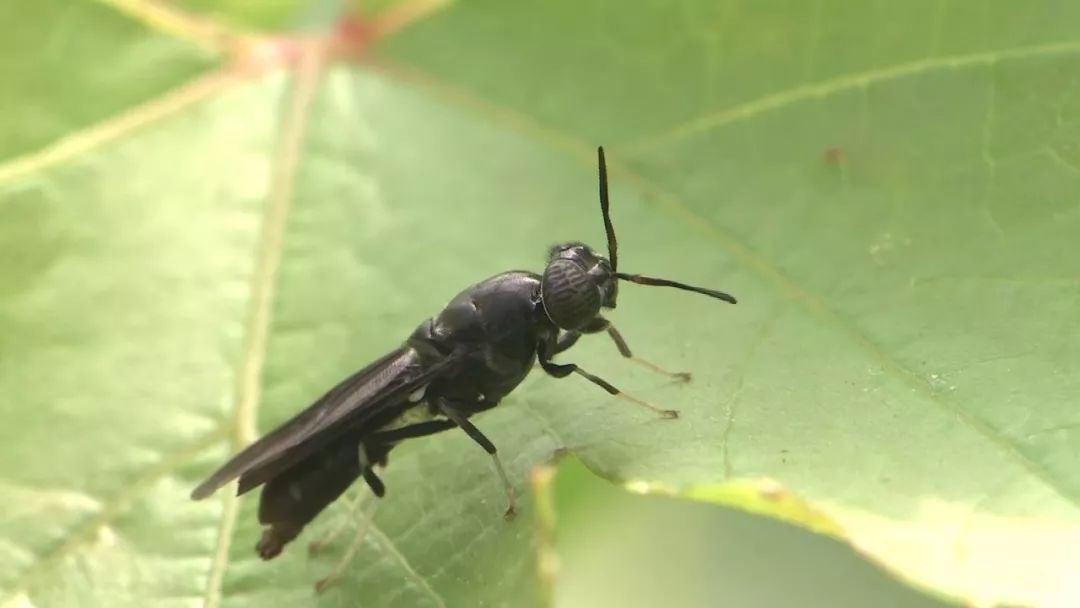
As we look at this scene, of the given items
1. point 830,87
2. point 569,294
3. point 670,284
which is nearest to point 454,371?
point 569,294

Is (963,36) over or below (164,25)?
below

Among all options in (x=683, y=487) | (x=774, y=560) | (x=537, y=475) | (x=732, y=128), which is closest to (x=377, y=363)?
(x=537, y=475)

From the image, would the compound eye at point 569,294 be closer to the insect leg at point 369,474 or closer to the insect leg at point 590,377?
the insect leg at point 590,377

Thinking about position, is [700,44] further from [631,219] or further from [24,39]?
[24,39]

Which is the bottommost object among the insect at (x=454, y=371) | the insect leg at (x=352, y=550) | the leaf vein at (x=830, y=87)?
the insect leg at (x=352, y=550)

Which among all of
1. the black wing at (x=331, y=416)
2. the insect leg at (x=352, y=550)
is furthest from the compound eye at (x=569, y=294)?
the insect leg at (x=352, y=550)
